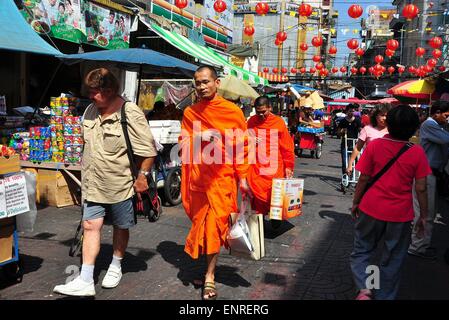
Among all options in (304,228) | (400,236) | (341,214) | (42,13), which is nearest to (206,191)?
(400,236)

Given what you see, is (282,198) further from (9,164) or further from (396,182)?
(9,164)

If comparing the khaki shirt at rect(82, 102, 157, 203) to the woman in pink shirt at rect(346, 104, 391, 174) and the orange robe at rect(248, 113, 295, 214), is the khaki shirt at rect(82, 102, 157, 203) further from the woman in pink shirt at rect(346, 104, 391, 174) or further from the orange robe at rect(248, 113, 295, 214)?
the woman in pink shirt at rect(346, 104, 391, 174)

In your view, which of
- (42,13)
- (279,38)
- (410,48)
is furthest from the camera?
(410,48)

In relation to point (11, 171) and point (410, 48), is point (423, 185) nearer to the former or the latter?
point (11, 171)

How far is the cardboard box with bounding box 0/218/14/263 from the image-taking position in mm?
3564

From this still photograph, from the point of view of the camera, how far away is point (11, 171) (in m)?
3.57

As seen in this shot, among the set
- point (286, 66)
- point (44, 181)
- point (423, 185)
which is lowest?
point (44, 181)

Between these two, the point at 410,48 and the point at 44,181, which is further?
the point at 410,48

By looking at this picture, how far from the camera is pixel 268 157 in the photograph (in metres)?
5.44

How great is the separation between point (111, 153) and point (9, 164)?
83 cm

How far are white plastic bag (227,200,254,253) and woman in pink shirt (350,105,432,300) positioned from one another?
3.02 feet

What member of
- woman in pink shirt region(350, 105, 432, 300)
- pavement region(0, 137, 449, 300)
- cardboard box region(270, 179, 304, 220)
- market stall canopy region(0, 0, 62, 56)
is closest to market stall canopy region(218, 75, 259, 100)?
market stall canopy region(0, 0, 62, 56)

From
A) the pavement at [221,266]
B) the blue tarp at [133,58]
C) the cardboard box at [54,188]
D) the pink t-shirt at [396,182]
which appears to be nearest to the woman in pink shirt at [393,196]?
the pink t-shirt at [396,182]
